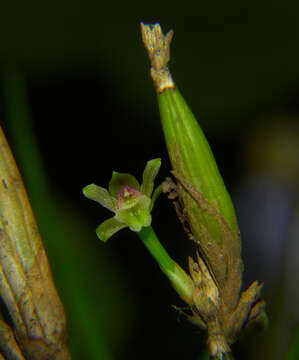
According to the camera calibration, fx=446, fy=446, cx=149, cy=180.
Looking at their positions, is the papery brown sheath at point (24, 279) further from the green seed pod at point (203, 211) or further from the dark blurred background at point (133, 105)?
the dark blurred background at point (133, 105)

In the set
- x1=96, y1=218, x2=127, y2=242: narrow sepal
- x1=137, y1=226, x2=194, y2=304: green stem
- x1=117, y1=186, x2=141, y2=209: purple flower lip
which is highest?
x1=117, y1=186, x2=141, y2=209: purple flower lip

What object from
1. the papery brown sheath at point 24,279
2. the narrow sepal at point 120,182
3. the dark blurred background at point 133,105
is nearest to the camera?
the papery brown sheath at point 24,279

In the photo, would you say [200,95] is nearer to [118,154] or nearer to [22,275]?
[118,154]

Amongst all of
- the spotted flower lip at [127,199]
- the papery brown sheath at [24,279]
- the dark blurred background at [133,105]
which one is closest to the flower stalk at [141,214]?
the spotted flower lip at [127,199]

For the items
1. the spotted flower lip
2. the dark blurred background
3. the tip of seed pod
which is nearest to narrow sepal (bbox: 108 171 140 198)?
the spotted flower lip

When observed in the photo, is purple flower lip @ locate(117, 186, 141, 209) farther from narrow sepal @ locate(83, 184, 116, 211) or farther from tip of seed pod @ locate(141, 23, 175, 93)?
tip of seed pod @ locate(141, 23, 175, 93)

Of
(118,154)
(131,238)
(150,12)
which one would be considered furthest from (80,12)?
(131,238)
